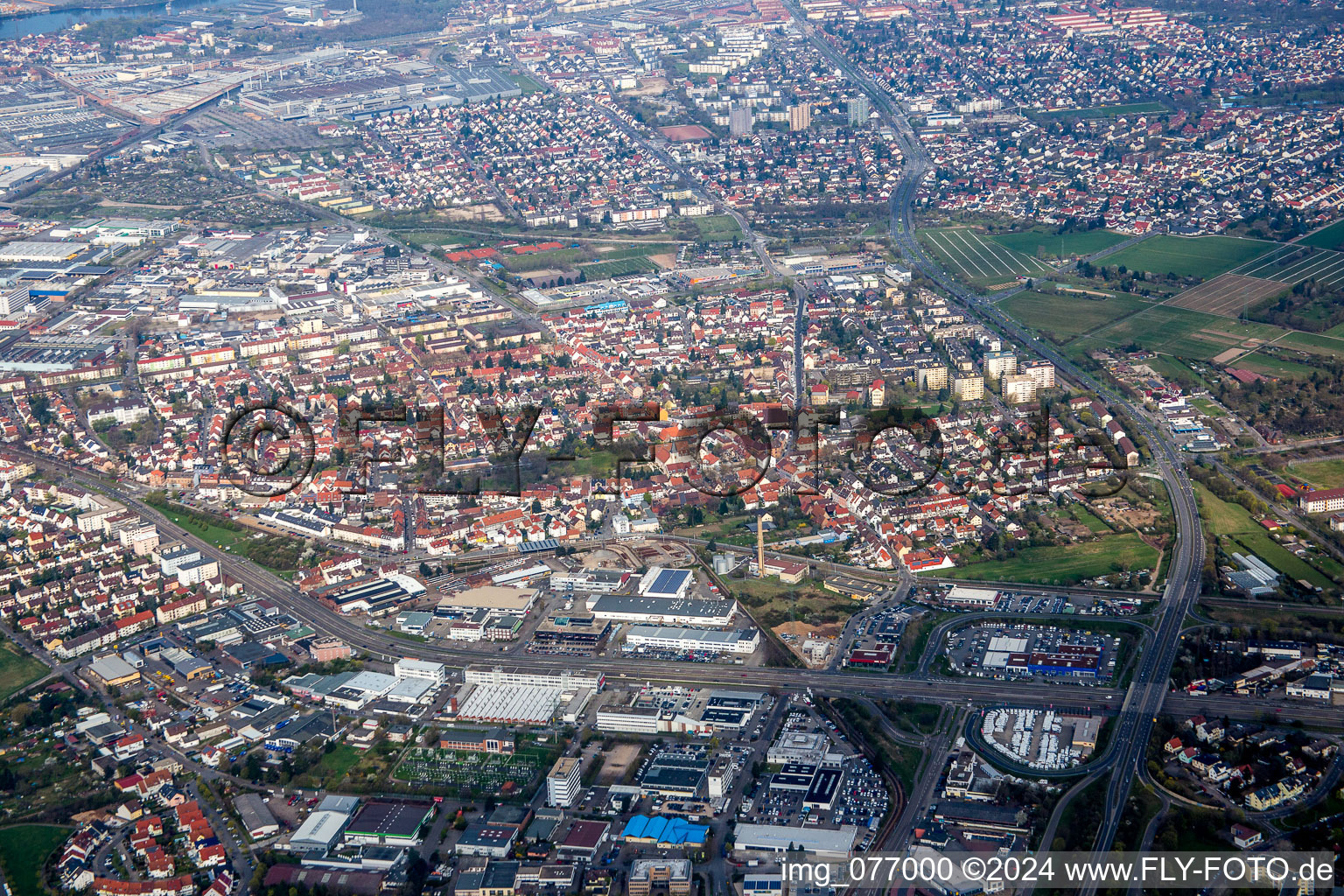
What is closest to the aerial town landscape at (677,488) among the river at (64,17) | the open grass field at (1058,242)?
the open grass field at (1058,242)

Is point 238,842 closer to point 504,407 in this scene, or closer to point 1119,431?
point 504,407

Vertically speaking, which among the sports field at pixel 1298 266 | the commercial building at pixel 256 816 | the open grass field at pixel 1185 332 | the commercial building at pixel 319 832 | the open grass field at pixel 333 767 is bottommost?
the open grass field at pixel 1185 332

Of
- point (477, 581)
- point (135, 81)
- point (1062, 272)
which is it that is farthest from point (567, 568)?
point (135, 81)

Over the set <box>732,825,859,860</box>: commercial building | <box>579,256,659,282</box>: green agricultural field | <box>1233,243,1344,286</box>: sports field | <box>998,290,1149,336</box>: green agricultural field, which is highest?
<box>732,825,859,860</box>: commercial building

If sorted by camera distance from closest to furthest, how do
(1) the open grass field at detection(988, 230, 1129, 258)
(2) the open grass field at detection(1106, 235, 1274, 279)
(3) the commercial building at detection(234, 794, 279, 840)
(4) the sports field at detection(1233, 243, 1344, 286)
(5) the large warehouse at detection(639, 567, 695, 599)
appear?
(3) the commercial building at detection(234, 794, 279, 840) → (5) the large warehouse at detection(639, 567, 695, 599) → (4) the sports field at detection(1233, 243, 1344, 286) → (2) the open grass field at detection(1106, 235, 1274, 279) → (1) the open grass field at detection(988, 230, 1129, 258)

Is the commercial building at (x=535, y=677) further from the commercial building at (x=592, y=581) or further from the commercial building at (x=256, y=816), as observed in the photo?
the commercial building at (x=256, y=816)

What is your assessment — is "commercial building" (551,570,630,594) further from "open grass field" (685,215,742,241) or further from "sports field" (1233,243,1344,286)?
"sports field" (1233,243,1344,286)

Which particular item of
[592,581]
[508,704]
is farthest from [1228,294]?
[508,704]

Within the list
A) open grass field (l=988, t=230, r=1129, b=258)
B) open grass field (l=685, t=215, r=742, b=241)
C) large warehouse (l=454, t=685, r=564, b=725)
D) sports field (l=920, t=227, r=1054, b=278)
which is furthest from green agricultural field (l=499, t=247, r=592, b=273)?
large warehouse (l=454, t=685, r=564, b=725)
